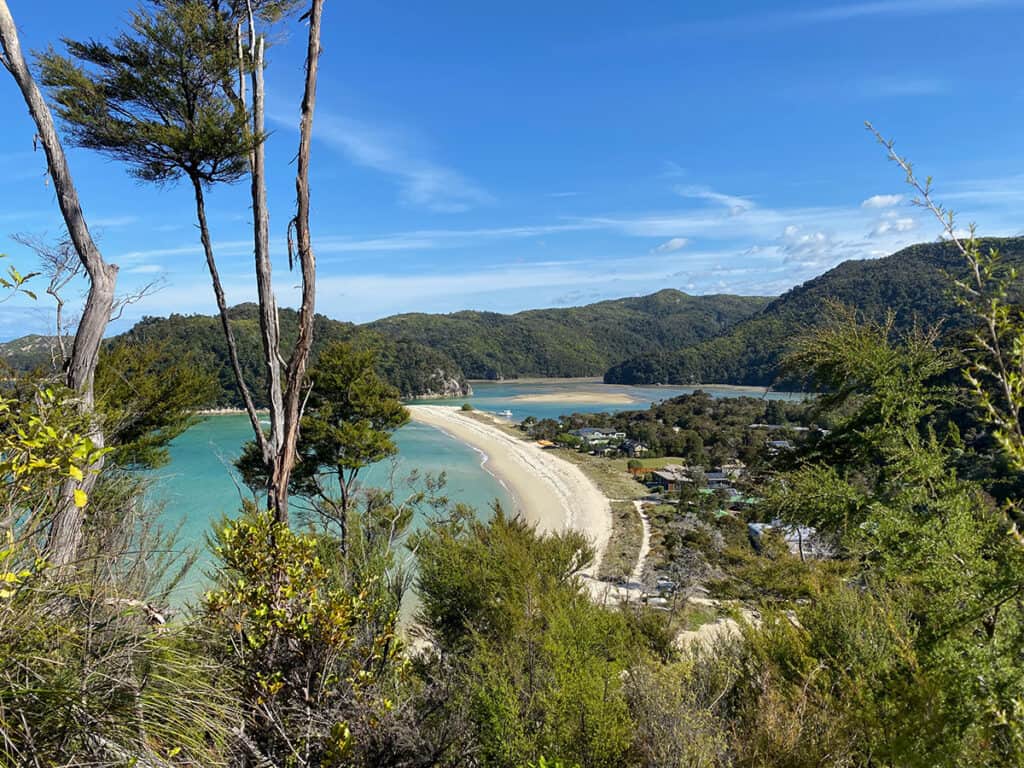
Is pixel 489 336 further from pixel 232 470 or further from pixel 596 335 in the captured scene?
pixel 232 470

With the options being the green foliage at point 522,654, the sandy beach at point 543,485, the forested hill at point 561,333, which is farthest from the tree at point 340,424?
the forested hill at point 561,333

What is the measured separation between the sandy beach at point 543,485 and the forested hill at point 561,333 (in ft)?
180

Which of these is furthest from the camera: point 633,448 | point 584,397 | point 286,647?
point 584,397

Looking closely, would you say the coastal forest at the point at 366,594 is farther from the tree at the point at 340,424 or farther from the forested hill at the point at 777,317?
the forested hill at the point at 777,317

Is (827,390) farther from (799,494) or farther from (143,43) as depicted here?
(143,43)

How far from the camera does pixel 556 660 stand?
13.7ft

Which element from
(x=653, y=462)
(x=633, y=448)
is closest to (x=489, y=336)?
(x=633, y=448)

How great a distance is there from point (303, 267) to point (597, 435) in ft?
140

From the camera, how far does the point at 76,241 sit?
3.43 metres

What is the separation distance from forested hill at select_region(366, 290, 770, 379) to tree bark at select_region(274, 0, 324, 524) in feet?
301

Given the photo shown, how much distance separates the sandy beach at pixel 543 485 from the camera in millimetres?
22338

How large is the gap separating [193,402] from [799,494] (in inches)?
410

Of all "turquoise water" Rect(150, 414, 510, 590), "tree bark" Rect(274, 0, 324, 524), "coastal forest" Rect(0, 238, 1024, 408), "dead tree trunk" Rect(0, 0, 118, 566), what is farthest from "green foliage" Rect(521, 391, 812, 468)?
"dead tree trunk" Rect(0, 0, 118, 566)

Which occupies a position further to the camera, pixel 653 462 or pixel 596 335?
pixel 596 335
